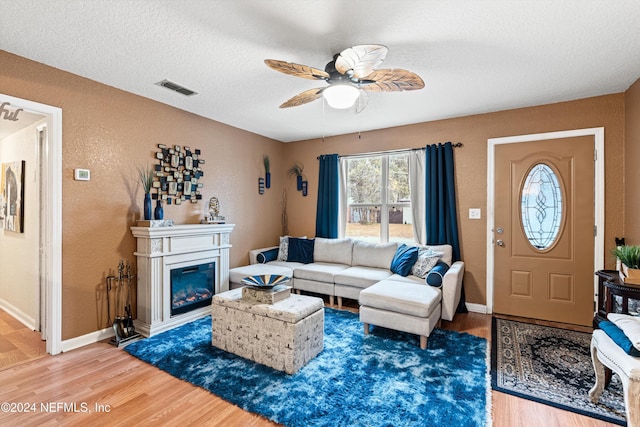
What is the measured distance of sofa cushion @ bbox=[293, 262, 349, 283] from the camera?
4039 mm

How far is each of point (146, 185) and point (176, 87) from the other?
1102 millimetres

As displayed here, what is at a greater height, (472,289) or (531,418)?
(472,289)

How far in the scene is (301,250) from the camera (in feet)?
15.5

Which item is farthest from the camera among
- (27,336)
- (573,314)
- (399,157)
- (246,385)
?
(399,157)

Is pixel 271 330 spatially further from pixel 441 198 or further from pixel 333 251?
pixel 441 198

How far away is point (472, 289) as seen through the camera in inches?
154

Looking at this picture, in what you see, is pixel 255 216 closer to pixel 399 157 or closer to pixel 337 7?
pixel 399 157

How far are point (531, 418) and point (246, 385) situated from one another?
6.11ft

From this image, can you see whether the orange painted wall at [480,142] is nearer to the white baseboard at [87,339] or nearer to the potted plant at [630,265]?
the potted plant at [630,265]

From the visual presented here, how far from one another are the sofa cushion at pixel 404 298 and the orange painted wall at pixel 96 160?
8.08ft

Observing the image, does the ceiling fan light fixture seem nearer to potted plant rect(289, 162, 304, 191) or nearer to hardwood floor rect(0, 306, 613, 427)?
hardwood floor rect(0, 306, 613, 427)

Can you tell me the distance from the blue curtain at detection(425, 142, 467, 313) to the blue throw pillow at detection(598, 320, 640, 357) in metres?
1.98

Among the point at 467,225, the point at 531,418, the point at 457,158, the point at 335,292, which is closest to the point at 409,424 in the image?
the point at 531,418

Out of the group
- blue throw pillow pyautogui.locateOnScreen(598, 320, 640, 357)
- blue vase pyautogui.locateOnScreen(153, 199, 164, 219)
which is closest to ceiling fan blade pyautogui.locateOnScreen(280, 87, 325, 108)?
blue vase pyautogui.locateOnScreen(153, 199, 164, 219)
